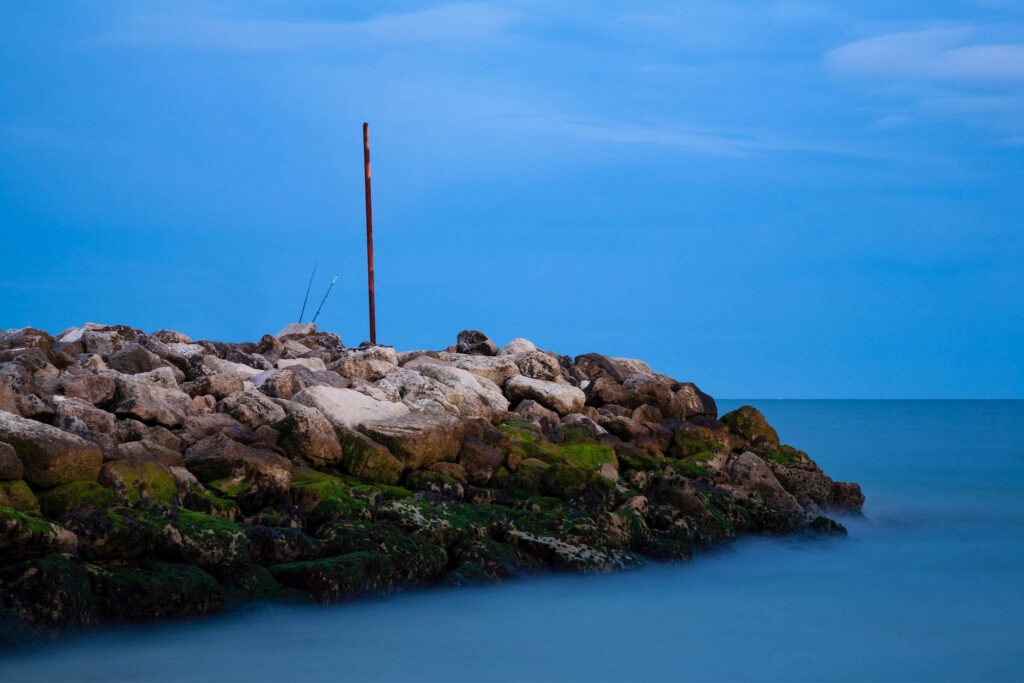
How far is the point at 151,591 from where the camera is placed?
7.39 m

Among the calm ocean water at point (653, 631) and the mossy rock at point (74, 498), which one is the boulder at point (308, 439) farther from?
the calm ocean water at point (653, 631)

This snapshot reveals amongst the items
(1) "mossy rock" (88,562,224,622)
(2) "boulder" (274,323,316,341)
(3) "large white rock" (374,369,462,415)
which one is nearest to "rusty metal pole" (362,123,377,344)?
(2) "boulder" (274,323,316,341)

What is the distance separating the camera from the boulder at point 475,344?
57.0ft

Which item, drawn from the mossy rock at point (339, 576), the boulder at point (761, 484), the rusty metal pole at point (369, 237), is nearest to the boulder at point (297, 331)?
the rusty metal pole at point (369, 237)

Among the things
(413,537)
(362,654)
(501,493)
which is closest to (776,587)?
(501,493)

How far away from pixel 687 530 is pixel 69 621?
6150 millimetres

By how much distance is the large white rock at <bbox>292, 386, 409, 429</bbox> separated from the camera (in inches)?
431

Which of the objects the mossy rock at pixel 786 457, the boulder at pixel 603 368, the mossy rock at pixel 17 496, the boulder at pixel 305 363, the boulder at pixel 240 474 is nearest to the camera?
the mossy rock at pixel 17 496

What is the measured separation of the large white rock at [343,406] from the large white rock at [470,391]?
152 cm

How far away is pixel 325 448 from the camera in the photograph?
10.3 meters

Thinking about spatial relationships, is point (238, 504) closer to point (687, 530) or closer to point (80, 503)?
point (80, 503)

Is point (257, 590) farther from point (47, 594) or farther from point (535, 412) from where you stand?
point (535, 412)

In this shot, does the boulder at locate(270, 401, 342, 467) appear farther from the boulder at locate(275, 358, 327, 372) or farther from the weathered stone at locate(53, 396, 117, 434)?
the boulder at locate(275, 358, 327, 372)

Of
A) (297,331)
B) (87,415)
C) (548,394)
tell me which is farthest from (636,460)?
(297,331)
